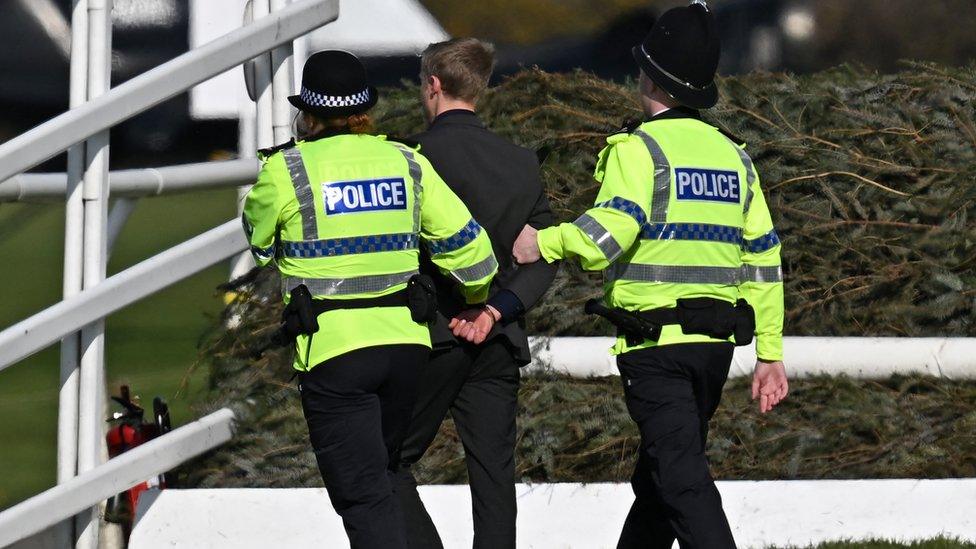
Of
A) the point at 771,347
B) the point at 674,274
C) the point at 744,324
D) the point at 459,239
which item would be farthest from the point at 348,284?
the point at 771,347

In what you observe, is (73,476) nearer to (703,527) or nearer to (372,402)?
(372,402)

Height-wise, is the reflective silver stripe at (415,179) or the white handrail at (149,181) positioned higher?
the reflective silver stripe at (415,179)

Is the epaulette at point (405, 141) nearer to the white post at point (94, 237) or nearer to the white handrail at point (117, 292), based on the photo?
the white handrail at point (117, 292)


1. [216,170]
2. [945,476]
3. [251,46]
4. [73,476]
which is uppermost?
[251,46]

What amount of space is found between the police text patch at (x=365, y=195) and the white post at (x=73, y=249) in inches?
64.2

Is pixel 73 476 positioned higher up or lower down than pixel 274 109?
lower down

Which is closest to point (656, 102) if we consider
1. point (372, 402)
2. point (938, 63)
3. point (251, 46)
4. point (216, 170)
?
point (372, 402)

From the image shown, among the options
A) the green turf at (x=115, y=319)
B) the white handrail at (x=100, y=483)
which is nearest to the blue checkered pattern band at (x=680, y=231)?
the white handrail at (x=100, y=483)

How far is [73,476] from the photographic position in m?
5.45

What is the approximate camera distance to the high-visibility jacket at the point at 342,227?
4.13 m

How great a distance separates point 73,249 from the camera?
17.7 ft

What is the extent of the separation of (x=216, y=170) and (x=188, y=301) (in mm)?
2263

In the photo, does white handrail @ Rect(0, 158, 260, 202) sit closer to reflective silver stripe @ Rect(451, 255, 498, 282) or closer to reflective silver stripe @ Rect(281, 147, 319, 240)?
reflective silver stripe @ Rect(281, 147, 319, 240)

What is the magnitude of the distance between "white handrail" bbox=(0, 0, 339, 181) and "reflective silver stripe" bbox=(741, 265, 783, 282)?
1960 mm
